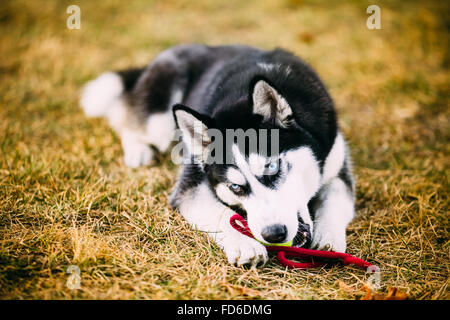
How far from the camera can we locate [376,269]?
2.31 metres

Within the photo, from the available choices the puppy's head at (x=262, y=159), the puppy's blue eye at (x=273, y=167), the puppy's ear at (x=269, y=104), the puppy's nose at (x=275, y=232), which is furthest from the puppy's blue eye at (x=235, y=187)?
the puppy's ear at (x=269, y=104)

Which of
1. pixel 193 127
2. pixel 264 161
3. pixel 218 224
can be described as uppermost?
pixel 193 127

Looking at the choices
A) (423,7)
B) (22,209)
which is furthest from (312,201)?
(423,7)

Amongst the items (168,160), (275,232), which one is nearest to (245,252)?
(275,232)

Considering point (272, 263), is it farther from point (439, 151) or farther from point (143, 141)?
point (439, 151)

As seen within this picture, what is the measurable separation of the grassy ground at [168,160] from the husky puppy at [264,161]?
0.60ft

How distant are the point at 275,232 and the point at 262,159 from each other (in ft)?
1.48

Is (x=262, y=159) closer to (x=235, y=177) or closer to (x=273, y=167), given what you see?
(x=273, y=167)

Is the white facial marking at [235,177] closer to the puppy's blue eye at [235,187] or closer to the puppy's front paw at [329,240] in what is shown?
the puppy's blue eye at [235,187]

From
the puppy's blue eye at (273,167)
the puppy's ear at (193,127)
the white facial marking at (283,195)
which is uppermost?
the puppy's ear at (193,127)

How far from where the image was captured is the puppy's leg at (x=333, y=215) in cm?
248

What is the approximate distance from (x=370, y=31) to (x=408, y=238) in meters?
4.50

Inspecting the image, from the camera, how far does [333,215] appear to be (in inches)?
A: 105

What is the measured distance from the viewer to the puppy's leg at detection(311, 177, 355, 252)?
248 cm
